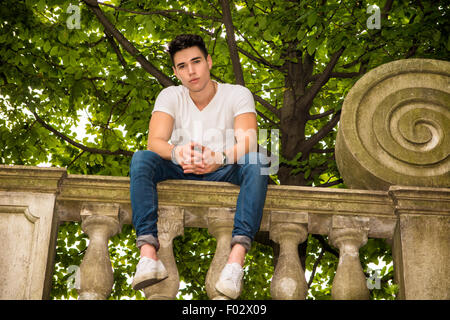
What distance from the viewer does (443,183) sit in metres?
3.82

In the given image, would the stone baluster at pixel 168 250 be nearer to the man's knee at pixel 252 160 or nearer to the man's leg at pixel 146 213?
the man's leg at pixel 146 213

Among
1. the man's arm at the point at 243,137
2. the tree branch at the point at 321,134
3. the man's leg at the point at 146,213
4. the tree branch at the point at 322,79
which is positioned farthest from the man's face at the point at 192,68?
the tree branch at the point at 322,79

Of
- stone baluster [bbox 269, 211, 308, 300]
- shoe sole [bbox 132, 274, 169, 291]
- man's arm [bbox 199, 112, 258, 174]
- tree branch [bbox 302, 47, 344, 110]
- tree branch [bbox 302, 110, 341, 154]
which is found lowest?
shoe sole [bbox 132, 274, 169, 291]

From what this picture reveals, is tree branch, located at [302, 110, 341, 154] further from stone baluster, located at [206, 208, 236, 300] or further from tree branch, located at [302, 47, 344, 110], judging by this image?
stone baluster, located at [206, 208, 236, 300]

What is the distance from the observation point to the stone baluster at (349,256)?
345cm

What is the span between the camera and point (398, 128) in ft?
12.8

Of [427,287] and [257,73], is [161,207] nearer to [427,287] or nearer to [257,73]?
[427,287]

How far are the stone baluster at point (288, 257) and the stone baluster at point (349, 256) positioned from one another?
0.19 metres

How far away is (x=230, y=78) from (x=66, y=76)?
7.53 ft

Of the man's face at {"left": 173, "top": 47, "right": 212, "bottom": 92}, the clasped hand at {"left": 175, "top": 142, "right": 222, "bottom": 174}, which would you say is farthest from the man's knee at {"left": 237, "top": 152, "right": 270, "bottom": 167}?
the man's face at {"left": 173, "top": 47, "right": 212, "bottom": 92}

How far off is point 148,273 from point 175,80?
4830mm

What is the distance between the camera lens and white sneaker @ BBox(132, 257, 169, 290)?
3.27 m

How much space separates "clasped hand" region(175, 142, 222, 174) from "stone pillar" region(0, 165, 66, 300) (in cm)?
75
